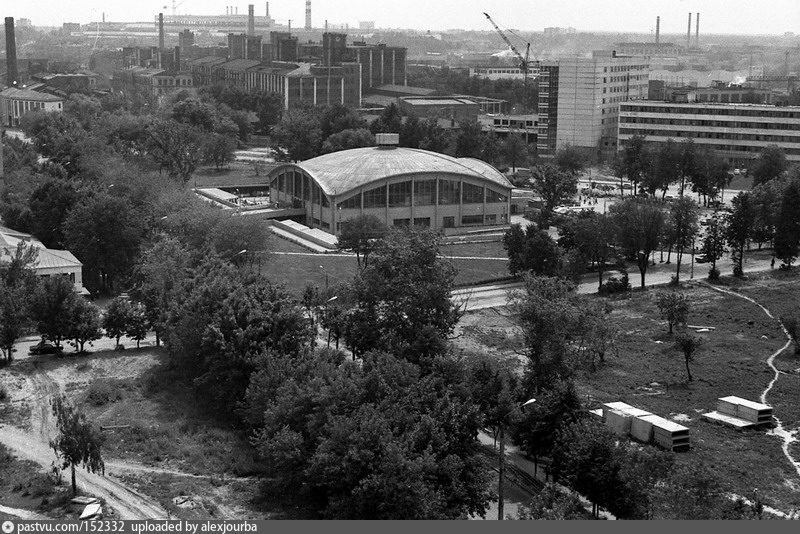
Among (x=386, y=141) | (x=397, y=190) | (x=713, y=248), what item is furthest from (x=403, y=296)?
(x=386, y=141)

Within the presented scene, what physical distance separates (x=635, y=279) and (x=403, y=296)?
828 cm

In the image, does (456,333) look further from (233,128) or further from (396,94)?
(396,94)

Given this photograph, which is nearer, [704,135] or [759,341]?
[759,341]

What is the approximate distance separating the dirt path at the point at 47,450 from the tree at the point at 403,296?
402cm

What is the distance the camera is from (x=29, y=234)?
2334 centimetres

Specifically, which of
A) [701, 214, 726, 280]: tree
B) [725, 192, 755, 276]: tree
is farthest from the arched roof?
[701, 214, 726, 280]: tree

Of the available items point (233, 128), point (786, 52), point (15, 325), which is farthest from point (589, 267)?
point (786, 52)

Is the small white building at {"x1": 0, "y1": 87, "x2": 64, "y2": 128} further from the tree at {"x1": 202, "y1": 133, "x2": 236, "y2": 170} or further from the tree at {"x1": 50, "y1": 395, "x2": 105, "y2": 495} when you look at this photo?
the tree at {"x1": 50, "y1": 395, "x2": 105, "y2": 495}

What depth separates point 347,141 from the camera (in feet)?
113

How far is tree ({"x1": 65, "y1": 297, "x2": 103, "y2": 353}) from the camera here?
16.3 metres

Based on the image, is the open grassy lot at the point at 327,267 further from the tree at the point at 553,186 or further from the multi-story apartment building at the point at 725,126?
the multi-story apartment building at the point at 725,126

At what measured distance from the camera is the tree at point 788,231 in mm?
22391

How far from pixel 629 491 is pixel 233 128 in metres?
32.6

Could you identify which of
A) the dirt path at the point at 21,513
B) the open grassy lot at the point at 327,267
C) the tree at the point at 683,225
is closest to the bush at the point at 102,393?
the dirt path at the point at 21,513
